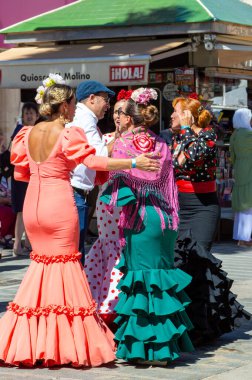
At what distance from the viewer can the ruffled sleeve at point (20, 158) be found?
7.04 m

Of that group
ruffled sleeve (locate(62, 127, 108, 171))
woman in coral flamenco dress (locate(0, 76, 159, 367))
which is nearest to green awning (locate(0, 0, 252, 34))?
woman in coral flamenco dress (locate(0, 76, 159, 367))

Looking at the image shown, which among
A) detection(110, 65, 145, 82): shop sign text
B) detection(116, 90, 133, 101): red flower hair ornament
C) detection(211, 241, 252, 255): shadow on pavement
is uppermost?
detection(110, 65, 145, 82): shop sign text

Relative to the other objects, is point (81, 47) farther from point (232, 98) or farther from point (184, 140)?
point (184, 140)

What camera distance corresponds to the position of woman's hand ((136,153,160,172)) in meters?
6.55

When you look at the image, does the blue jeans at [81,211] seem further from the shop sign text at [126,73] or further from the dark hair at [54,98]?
the shop sign text at [126,73]

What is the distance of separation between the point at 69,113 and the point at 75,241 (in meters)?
0.85

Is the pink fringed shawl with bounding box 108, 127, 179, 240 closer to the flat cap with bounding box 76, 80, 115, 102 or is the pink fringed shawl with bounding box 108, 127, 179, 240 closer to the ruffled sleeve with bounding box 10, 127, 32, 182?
the ruffled sleeve with bounding box 10, 127, 32, 182

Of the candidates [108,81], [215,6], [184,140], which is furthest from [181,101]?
[215,6]

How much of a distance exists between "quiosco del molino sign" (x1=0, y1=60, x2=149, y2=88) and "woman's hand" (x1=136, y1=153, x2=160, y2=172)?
7.28m

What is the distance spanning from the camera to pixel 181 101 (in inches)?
322

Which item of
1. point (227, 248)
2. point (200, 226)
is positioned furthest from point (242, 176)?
point (200, 226)

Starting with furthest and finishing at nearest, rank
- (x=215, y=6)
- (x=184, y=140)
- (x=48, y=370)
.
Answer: (x=215, y=6) < (x=184, y=140) < (x=48, y=370)

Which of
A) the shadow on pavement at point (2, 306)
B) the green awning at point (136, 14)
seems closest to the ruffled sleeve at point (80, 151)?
the shadow on pavement at point (2, 306)

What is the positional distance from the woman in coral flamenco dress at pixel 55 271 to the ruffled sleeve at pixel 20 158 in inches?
2.4
